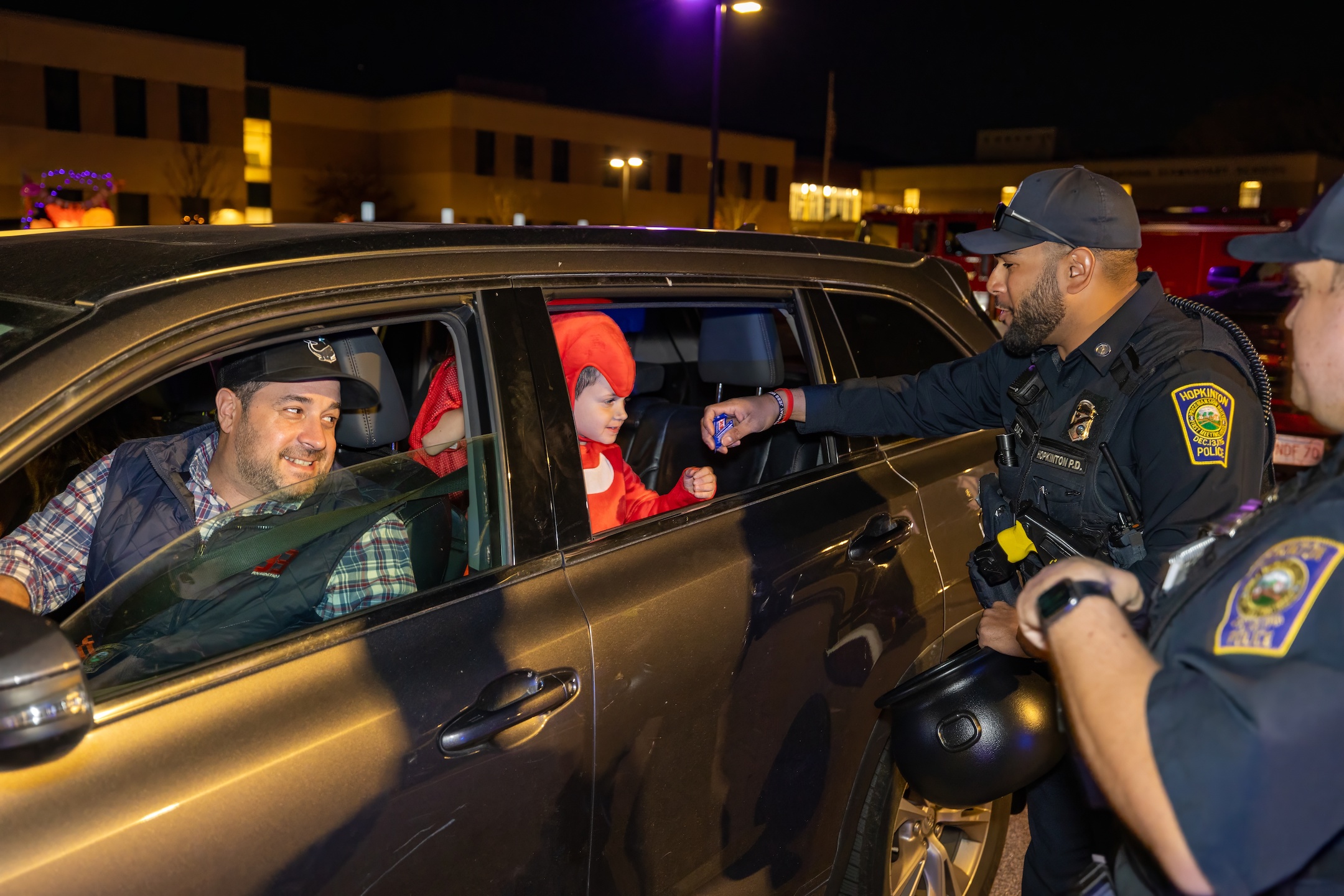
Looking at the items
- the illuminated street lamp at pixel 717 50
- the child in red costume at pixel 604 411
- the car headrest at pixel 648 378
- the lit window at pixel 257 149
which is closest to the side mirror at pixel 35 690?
the child in red costume at pixel 604 411

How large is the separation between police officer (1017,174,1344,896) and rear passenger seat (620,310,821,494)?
147 cm

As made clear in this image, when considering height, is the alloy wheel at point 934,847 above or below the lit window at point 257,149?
below

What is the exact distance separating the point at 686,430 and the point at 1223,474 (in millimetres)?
1821

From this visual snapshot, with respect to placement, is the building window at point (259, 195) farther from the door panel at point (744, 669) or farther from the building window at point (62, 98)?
the door panel at point (744, 669)

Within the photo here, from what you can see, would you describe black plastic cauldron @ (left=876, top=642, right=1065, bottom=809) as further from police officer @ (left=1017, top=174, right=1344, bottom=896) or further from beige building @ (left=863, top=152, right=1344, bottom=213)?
beige building @ (left=863, top=152, right=1344, bottom=213)

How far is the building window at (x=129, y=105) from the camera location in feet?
112

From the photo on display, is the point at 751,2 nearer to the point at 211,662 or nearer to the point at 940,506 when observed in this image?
the point at 940,506

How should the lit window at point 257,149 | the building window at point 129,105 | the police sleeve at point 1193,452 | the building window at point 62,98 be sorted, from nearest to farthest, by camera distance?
the police sleeve at point 1193,452 → the building window at point 62,98 → the building window at point 129,105 → the lit window at point 257,149

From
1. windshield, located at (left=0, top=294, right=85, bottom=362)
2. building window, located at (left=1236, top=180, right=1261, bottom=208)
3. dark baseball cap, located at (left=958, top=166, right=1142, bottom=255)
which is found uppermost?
building window, located at (left=1236, top=180, right=1261, bottom=208)

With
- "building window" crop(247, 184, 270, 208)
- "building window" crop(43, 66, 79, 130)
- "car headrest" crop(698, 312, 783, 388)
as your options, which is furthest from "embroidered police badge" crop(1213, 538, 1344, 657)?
"building window" crop(247, 184, 270, 208)

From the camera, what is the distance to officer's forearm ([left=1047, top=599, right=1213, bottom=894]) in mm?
1219

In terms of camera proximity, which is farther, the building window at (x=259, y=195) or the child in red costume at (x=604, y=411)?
the building window at (x=259, y=195)

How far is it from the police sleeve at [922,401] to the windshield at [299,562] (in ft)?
3.59

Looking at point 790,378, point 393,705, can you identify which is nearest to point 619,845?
point 393,705
